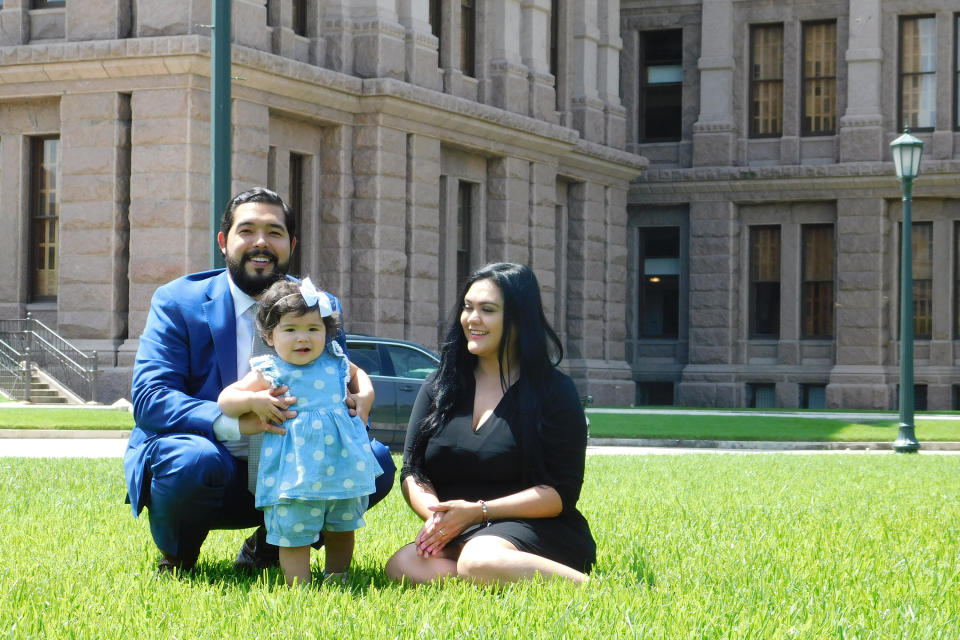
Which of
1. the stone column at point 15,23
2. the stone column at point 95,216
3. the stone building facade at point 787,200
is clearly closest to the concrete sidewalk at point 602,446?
the stone column at point 95,216

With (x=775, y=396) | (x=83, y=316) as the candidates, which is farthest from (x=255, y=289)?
(x=775, y=396)

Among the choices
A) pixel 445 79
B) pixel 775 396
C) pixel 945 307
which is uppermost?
pixel 445 79

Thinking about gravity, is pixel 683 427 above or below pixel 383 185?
below

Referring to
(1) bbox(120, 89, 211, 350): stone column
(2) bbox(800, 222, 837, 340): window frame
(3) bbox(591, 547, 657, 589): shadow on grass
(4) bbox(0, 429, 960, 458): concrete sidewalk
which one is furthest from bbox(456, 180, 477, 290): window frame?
(3) bbox(591, 547, 657, 589): shadow on grass

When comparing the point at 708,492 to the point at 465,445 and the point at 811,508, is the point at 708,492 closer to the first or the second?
the point at 811,508

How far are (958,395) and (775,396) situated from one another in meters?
4.54

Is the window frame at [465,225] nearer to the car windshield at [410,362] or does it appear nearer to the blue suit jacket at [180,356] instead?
the car windshield at [410,362]

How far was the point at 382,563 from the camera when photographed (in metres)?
7.42

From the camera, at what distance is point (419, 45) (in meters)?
27.2

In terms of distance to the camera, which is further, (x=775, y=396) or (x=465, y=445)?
(x=775, y=396)

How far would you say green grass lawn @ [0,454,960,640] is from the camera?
5449mm

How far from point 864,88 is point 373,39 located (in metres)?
16.2

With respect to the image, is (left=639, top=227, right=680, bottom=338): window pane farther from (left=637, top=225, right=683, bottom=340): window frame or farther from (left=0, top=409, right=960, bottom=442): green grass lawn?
(left=0, top=409, right=960, bottom=442): green grass lawn

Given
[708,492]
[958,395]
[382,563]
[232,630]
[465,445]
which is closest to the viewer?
[232,630]
